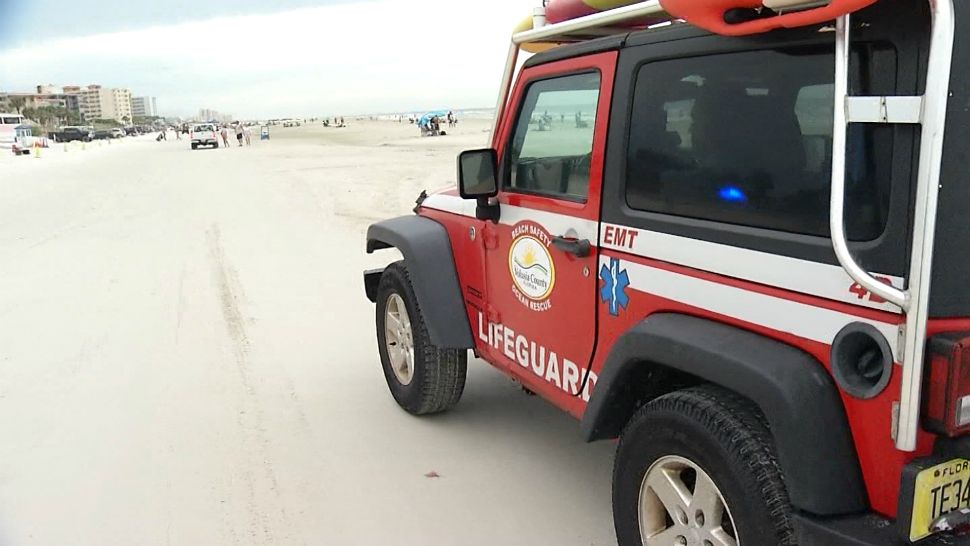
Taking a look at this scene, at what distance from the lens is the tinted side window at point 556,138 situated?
3.07 meters

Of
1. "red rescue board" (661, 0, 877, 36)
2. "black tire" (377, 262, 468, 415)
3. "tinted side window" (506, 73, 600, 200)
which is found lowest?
"black tire" (377, 262, 468, 415)

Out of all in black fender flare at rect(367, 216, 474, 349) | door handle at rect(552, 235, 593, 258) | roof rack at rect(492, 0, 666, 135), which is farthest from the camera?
black fender flare at rect(367, 216, 474, 349)

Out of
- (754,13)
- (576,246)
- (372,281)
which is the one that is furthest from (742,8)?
(372,281)

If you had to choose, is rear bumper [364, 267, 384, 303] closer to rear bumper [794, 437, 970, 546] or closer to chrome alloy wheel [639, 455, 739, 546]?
chrome alloy wheel [639, 455, 739, 546]

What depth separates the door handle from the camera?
116 inches

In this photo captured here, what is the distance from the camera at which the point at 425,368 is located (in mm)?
4316

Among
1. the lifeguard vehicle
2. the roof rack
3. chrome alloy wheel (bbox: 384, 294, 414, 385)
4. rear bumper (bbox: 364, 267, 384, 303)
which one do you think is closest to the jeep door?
the roof rack

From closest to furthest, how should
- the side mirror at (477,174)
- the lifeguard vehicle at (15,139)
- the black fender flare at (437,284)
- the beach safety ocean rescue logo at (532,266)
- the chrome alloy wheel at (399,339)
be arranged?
the beach safety ocean rescue logo at (532,266) → the side mirror at (477,174) → the black fender flare at (437,284) → the chrome alloy wheel at (399,339) → the lifeguard vehicle at (15,139)

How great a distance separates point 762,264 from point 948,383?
1.87 ft

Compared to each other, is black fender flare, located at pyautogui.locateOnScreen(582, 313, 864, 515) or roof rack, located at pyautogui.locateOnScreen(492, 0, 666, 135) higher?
roof rack, located at pyautogui.locateOnScreen(492, 0, 666, 135)

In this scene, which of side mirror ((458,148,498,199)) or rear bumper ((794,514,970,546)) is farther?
side mirror ((458,148,498,199))

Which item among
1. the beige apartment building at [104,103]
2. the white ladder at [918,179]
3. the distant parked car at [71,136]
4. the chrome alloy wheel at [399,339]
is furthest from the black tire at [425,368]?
the beige apartment building at [104,103]

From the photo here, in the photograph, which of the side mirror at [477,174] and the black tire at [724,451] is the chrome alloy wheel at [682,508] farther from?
the side mirror at [477,174]

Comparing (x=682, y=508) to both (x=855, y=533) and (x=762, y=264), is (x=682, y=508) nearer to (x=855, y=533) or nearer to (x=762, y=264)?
(x=855, y=533)
